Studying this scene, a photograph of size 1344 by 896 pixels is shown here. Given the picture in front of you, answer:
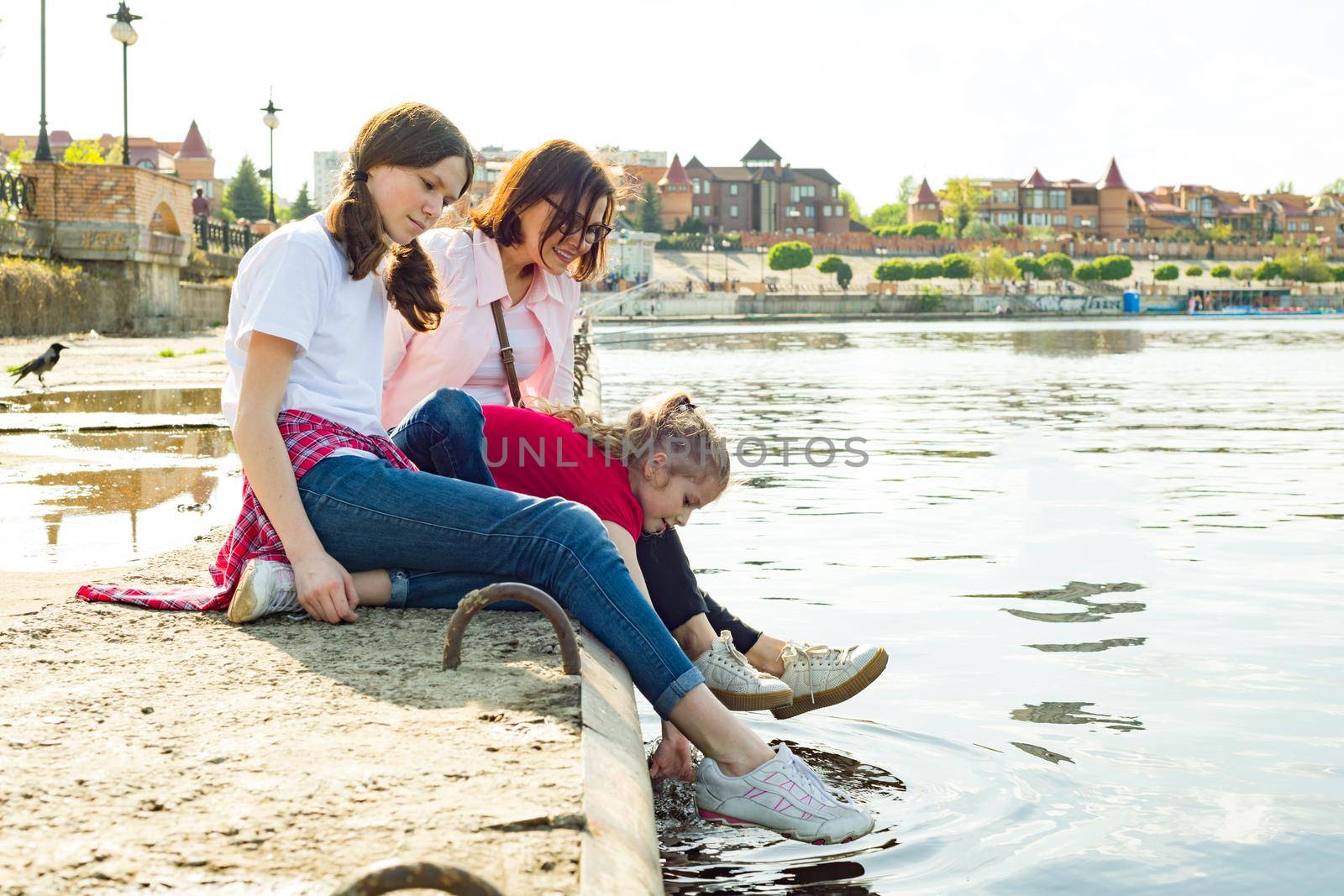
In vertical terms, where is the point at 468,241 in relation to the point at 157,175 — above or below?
below

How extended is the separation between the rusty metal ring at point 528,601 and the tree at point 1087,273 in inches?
4385

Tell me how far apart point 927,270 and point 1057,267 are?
10692 mm

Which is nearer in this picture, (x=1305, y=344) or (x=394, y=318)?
(x=394, y=318)

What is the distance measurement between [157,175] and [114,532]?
1687 cm

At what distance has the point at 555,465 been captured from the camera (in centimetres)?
330

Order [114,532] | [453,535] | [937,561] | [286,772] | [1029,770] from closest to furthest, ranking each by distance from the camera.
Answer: [286,772]
[453,535]
[1029,770]
[114,532]
[937,561]

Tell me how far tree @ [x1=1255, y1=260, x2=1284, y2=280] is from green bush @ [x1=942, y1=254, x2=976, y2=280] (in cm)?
2347

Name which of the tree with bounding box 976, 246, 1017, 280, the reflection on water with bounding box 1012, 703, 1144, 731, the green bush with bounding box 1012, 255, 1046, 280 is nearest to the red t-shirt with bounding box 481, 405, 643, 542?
the reflection on water with bounding box 1012, 703, 1144, 731

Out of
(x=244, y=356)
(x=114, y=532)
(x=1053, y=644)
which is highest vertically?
(x=244, y=356)

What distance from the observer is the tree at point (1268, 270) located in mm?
111375

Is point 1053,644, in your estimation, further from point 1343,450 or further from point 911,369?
point 911,369

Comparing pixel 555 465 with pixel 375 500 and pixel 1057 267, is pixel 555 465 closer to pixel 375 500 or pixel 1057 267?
pixel 375 500

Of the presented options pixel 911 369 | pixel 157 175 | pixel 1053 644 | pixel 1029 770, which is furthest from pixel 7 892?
pixel 911 369

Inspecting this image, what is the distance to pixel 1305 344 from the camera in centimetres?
4231
